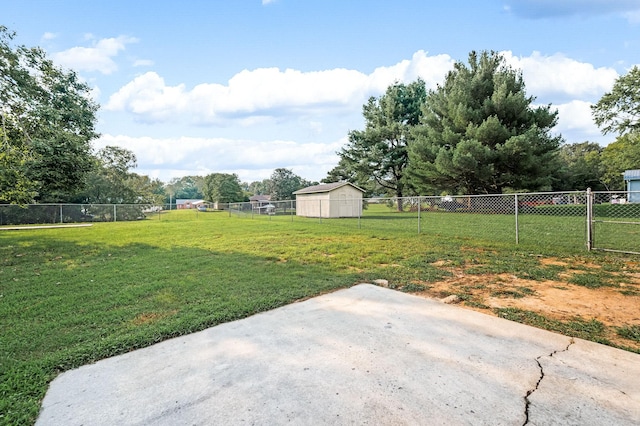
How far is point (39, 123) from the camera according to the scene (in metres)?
8.45

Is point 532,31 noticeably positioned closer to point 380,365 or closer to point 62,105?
point 380,365

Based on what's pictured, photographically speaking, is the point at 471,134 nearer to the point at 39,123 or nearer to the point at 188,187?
the point at 39,123

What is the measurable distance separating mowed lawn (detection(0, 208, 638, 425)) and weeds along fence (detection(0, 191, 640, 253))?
436mm

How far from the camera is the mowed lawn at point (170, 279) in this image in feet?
8.00

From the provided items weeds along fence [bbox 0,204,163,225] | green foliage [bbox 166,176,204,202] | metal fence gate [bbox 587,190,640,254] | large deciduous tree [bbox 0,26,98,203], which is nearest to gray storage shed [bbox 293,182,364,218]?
metal fence gate [bbox 587,190,640,254]

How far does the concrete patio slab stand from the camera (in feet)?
5.18

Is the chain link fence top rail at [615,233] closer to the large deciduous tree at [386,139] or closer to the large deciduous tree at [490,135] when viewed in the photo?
the large deciduous tree at [490,135]

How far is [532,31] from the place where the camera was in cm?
1038

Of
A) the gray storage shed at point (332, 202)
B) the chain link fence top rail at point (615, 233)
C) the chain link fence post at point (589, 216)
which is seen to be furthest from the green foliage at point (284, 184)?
the chain link fence post at point (589, 216)

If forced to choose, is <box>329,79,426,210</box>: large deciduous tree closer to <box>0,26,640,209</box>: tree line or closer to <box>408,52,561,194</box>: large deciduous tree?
<box>0,26,640,209</box>: tree line

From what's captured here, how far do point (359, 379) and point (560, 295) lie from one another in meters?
3.11

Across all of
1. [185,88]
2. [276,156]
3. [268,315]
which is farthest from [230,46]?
[276,156]

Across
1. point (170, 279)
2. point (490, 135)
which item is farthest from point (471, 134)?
point (170, 279)

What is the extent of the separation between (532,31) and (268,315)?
1276cm
